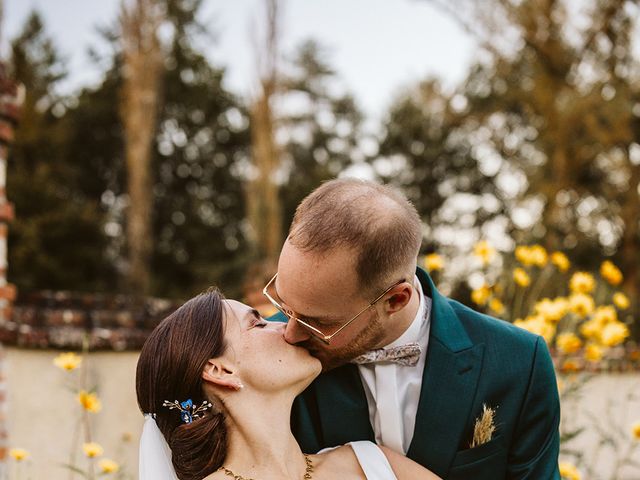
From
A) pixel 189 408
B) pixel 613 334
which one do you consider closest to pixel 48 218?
pixel 613 334

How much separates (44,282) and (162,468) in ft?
42.3

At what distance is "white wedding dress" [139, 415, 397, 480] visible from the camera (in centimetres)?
201

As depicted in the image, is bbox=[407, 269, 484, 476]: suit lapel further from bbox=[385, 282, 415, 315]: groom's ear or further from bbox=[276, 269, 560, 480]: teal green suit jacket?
bbox=[385, 282, 415, 315]: groom's ear

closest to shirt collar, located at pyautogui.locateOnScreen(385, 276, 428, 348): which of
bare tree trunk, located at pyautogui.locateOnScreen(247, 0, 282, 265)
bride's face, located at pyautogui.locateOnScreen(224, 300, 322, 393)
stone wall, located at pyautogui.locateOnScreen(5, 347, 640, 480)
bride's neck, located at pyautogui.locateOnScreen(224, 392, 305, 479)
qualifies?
bride's face, located at pyautogui.locateOnScreen(224, 300, 322, 393)

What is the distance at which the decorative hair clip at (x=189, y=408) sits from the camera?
6.53 feet

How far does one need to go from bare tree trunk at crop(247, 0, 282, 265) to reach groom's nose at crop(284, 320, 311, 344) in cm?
1081

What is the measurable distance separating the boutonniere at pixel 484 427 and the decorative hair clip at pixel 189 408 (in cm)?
75

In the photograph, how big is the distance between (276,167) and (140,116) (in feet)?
9.36

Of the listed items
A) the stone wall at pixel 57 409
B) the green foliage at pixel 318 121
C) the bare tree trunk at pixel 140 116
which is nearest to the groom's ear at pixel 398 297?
the stone wall at pixel 57 409

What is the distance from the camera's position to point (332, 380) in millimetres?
2117

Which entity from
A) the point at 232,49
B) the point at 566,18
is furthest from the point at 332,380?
the point at 232,49

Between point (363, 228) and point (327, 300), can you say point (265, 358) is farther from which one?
point (363, 228)

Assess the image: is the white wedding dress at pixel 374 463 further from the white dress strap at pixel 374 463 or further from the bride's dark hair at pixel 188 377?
the bride's dark hair at pixel 188 377

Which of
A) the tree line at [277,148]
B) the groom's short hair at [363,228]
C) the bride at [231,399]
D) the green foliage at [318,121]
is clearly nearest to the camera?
the groom's short hair at [363,228]
